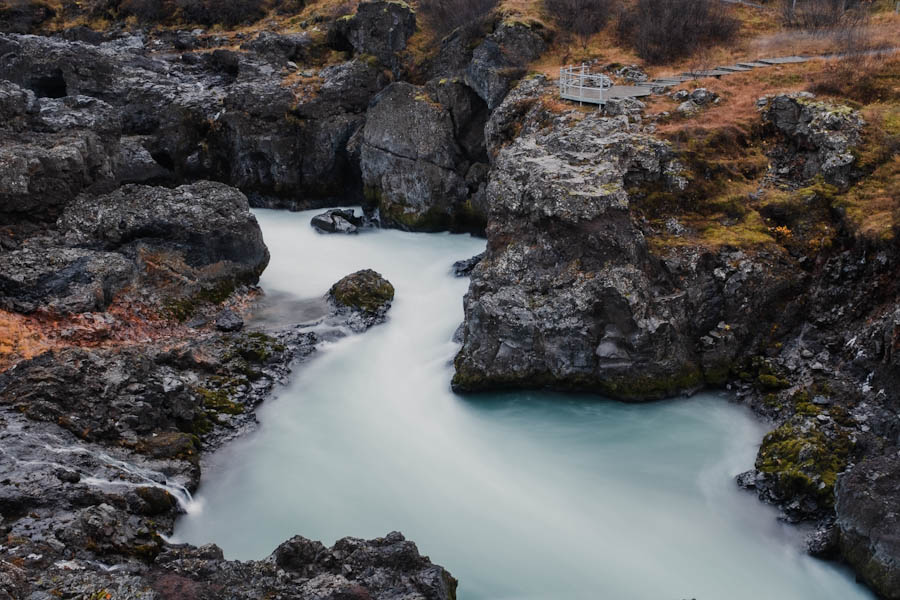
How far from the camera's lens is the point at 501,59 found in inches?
1009

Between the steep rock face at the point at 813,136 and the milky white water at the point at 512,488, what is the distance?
21.9 feet

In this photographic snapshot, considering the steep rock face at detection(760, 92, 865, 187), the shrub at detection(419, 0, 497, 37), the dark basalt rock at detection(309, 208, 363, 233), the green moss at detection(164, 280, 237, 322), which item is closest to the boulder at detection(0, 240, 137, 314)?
the green moss at detection(164, 280, 237, 322)

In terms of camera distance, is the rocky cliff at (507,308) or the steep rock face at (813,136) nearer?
the rocky cliff at (507,308)

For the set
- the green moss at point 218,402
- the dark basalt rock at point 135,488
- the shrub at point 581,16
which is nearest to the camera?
the dark basalt rock at point 135,488

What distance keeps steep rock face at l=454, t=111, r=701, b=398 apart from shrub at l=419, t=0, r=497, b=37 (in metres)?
14.2

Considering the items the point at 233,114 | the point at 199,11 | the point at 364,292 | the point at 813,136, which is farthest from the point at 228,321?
the point at 199,11

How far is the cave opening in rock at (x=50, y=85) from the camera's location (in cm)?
2783

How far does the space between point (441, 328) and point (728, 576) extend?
10397 mm

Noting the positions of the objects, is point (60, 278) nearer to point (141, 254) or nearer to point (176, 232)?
point (141, 254)

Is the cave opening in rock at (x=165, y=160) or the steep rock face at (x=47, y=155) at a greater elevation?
the steep rock face at (x=47, y=155)

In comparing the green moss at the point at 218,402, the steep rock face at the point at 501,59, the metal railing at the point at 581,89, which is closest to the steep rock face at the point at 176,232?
the green moss at the point at 218,402

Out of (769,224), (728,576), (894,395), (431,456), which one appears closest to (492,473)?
(431,456)

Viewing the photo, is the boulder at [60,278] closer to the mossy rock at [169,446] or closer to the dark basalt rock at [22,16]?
the mossy rock at [169,446]

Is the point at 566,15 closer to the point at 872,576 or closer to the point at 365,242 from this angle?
the point at 365,242
